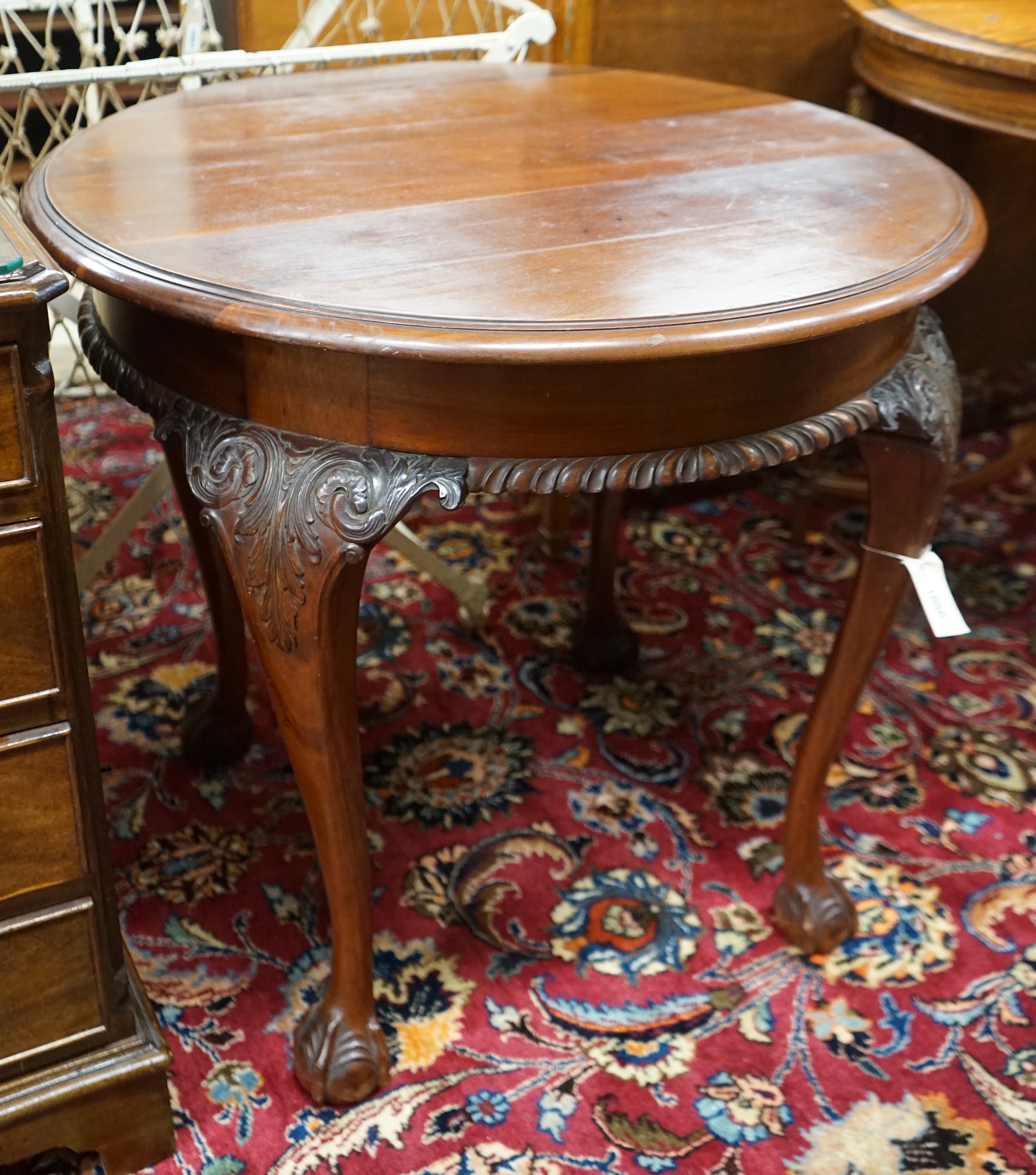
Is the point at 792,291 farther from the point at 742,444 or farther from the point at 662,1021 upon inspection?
the point at 662,1021

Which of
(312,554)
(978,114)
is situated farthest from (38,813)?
(978,114)

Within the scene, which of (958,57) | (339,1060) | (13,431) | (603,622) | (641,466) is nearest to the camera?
(13,431)

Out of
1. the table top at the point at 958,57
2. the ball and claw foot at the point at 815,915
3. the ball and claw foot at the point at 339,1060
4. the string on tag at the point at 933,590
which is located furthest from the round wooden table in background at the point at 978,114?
the ball and claw foot at the point at 339,1060

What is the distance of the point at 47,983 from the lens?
36.1 inches

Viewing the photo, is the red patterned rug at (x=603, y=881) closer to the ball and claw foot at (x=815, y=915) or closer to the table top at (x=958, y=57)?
the ball and claw foot at (x=815, y=915)

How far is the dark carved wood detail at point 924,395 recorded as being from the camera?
3.16 ft

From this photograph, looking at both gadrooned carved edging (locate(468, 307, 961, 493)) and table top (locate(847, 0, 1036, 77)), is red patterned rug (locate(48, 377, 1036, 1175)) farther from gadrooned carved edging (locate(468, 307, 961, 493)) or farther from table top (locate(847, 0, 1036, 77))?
table top (locate(847, 0, 1036, 77))

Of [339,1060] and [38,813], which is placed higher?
[38,813]

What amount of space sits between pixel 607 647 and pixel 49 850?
0.92 metres

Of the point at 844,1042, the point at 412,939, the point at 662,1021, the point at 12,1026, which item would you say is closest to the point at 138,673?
the point at 412,939

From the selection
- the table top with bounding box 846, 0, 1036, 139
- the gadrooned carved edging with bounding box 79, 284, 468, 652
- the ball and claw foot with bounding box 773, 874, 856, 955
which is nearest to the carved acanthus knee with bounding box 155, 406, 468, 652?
the gadrooned carved edging with bounding box 79, 284, 468, 652

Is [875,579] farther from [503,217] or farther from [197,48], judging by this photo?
[197,48]

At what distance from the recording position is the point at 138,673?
161cm

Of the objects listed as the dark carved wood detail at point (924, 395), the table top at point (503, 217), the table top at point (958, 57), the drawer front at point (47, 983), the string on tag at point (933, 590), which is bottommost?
the drawer front at point (47, 983)
